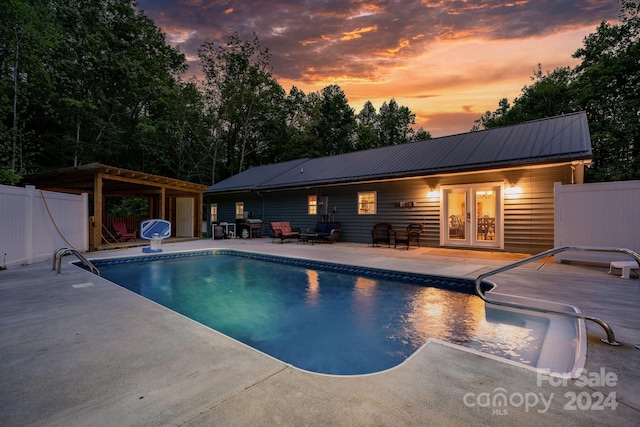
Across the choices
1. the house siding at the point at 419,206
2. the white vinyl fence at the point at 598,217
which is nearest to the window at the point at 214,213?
the house siding at the point at 419,206

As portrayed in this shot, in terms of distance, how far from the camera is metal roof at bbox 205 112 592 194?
7.69m

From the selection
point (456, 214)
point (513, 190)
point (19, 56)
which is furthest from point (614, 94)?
point (19, 56)

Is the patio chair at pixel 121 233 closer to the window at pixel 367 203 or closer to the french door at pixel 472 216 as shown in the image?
the window at pixel 367 203

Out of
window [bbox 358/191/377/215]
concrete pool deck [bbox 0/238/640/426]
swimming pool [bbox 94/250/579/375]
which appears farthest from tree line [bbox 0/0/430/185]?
window [bbox 358/191/377/215]

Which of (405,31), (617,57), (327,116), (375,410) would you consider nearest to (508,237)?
(405,31)

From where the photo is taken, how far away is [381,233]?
10.8 meters

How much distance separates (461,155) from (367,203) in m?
3.70

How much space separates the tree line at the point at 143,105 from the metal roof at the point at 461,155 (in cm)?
930

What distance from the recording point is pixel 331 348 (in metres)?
3.32

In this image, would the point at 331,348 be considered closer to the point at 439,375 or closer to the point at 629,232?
the point at 439,375

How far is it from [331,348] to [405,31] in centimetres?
1013

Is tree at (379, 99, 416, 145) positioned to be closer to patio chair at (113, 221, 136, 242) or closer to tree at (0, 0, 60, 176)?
patio chair at (113, 221, 136, 242)

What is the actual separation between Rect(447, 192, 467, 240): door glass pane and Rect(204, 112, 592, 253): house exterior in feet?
0.10

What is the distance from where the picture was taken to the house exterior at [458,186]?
787cm
